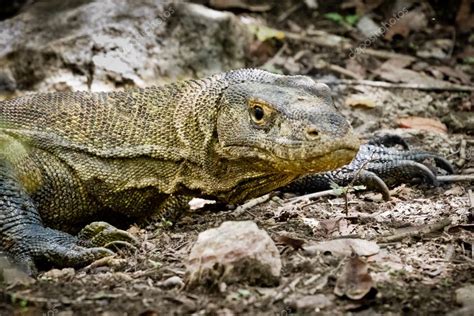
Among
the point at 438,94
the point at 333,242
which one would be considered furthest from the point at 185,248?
the point at 438,94

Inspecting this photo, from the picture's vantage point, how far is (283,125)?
506 cm

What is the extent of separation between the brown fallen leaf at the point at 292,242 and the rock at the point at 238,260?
46 centimetres

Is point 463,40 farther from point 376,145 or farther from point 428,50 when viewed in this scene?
point 376,145

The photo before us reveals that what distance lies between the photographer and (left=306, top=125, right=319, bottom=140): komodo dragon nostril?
484 centimetres

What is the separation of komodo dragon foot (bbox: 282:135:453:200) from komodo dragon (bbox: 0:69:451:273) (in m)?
0.81

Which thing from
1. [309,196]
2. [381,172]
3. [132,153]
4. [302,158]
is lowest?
[309,196]

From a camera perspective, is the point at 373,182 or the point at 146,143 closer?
the point at 146,143

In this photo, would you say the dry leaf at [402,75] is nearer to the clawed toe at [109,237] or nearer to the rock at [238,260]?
the clawed toe at [109,237]

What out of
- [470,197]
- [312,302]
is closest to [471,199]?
[470,197]

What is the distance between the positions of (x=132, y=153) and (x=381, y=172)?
7.07 ft

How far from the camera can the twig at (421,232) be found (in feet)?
16.0

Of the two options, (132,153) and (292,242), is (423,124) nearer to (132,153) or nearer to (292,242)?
(132,153)

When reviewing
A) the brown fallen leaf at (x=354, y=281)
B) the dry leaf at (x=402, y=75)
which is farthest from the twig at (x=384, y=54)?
the brown fallen leaf at (x=354, y=281)

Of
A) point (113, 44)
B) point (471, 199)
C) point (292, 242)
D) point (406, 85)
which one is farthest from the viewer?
point (406, 85)
